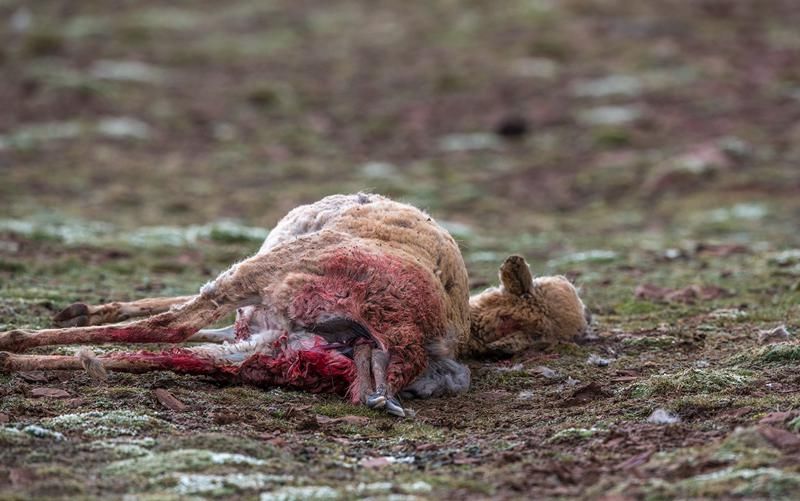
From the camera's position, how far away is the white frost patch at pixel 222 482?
5625 millimetres

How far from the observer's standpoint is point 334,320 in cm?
762

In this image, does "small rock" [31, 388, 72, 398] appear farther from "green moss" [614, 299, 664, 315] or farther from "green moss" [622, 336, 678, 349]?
"green moss" [614, 299, 664, 315]

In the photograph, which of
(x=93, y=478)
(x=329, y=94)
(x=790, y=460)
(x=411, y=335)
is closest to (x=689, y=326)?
(x=411, y=335)

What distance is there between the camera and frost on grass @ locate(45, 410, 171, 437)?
655cm

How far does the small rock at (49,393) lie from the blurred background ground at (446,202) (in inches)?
2.8

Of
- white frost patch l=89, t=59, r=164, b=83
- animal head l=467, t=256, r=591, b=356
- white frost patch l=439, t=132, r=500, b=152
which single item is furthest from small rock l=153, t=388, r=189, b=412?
white frost patch l=89, t=59, r=164, b=83

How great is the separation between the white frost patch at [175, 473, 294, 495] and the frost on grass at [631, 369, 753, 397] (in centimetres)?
287

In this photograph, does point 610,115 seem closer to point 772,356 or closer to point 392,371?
point 772,356

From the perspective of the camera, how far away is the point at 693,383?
7.60 meters

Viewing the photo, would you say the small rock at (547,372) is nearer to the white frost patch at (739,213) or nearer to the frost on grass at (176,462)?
the frost on grass at (176,462)

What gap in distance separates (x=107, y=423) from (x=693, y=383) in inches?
149

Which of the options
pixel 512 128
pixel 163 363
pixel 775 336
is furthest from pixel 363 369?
pixel 512 128

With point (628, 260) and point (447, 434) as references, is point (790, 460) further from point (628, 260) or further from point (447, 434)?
point (628, 260)

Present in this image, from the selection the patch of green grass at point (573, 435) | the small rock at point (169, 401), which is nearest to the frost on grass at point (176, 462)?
the small rock at point (169, 401)
